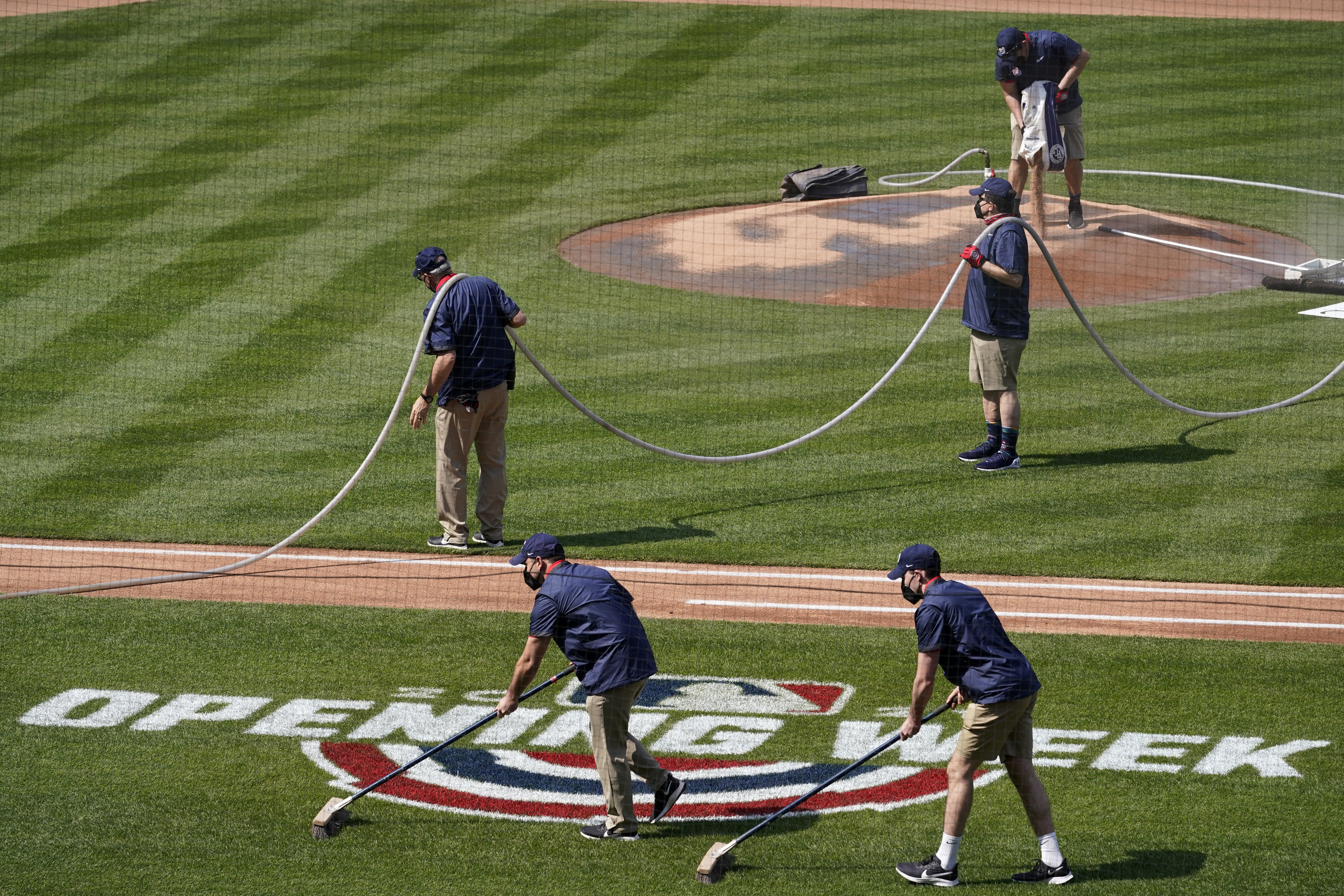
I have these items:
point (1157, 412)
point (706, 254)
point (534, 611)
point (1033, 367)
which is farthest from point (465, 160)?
point (534, 611)

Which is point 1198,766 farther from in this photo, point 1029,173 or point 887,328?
point 1029,173

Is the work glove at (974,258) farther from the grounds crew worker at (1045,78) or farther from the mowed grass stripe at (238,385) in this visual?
the mowed grass stripe at (238,385)

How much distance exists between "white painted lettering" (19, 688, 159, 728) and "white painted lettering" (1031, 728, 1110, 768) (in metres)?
4.84

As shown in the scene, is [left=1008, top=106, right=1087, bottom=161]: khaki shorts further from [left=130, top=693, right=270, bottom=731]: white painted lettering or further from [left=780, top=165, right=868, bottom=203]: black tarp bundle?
[left=130, top=693, right=270, bottom=731]: white painted lettering

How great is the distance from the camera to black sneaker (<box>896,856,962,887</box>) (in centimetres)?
731

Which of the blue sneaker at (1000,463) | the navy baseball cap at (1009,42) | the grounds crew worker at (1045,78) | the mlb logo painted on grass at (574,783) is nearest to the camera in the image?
the mlb logo painted on grass at (574,783)

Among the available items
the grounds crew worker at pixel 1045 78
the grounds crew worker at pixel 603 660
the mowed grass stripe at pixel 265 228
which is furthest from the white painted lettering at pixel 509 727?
the grounds crew worker at pixel 1045 78

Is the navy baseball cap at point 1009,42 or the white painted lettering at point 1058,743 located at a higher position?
the navy baseball cap at point 1009,42

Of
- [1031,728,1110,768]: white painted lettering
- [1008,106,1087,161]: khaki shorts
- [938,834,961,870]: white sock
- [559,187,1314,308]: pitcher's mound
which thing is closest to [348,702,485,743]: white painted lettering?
[938,834,961,870]: white sock

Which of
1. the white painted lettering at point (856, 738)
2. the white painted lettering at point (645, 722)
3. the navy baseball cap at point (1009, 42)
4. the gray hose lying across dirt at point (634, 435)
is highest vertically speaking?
the navy baseball cap at point (1009, 42)

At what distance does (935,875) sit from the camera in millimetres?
7316

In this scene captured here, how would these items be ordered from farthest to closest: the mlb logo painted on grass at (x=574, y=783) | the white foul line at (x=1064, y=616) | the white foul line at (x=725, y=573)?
the white foul line at (x=725, y=573)
the white foul line at (x=1064, y=616)
the mlb logo painted on grass at (x=574, y=783)

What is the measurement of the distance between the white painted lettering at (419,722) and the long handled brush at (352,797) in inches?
17.0

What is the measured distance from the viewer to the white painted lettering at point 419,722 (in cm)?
898
